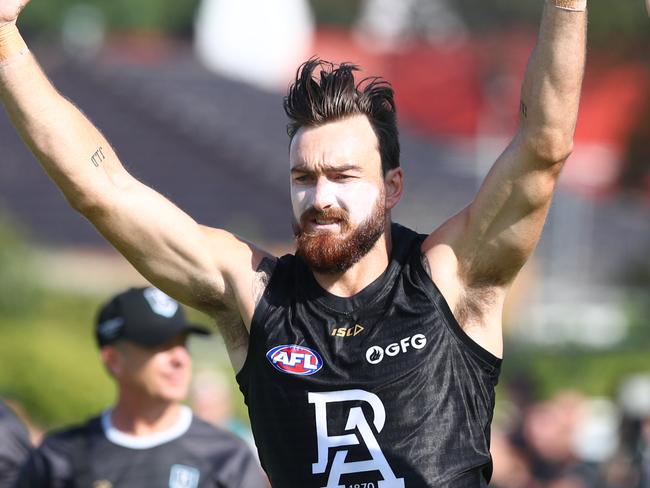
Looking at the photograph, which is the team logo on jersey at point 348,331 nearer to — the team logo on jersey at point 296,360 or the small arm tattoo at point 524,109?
the team logo on jersey at point 296,360

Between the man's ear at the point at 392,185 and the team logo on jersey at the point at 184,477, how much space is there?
2.01 meters

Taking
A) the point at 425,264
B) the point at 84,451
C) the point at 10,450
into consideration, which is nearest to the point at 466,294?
the point at 425,264

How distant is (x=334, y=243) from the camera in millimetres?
4801

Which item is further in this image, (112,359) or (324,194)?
(112,359)

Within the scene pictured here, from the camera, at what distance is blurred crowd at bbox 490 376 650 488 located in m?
9.89

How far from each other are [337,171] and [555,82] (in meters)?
0.81

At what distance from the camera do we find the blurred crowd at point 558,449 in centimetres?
989

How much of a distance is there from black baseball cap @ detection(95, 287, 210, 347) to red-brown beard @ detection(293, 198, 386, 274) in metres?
1.89

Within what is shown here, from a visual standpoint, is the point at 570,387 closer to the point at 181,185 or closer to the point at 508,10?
the point at 181,185

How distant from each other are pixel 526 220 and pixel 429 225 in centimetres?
2087

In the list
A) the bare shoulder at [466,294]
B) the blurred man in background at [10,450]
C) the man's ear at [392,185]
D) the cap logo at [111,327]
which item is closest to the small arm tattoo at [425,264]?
the bare shoulder at [466,294]

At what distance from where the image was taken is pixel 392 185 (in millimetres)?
5000

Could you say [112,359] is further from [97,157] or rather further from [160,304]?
[97,157]

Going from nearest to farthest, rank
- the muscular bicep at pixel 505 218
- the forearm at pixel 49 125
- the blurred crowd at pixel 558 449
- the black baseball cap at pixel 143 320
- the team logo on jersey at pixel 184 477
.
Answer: the muscular bicep at pixel 505 218 < the forearm at pixel 49 125 < the team logo on jersey at pixel 184 477 < the black baseball cap at pixel 143 320 < the blurred crowd at pixel 558 449
